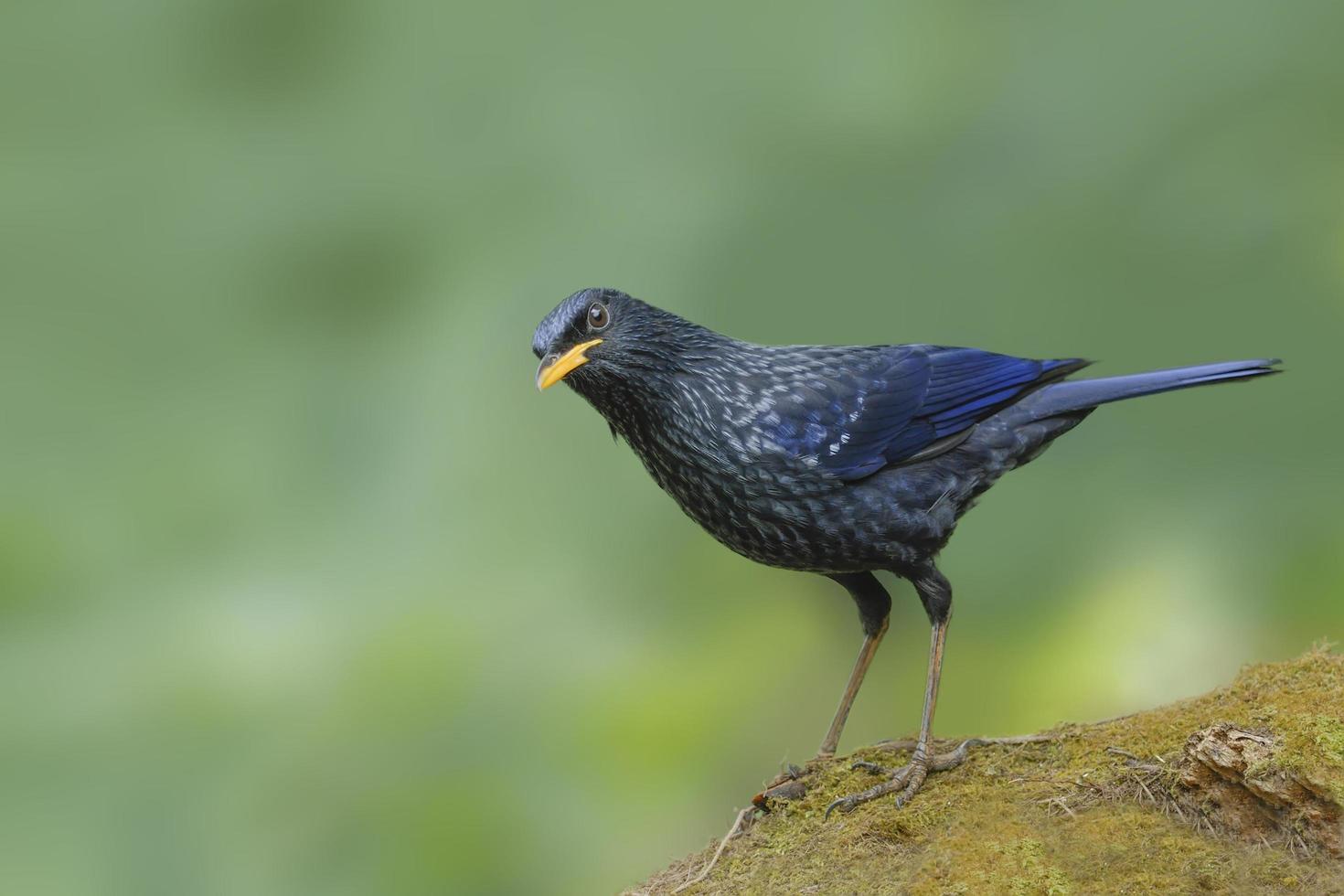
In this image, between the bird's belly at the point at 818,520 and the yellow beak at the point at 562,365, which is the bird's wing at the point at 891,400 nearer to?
the bird's belly at the point at 818,520

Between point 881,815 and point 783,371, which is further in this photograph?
point 783,371

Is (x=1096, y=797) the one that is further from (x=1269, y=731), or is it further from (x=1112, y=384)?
(x=1112, y=384)

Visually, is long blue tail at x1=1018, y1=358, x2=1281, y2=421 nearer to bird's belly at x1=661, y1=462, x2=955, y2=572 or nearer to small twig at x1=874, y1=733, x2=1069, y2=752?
bird's belly at x1=661, y1=462, x2=955, y2=572

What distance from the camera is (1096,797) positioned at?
4062 millimetres

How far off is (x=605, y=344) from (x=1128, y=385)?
6.70 ft

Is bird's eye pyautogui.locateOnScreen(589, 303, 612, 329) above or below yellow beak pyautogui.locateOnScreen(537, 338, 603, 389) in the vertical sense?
above

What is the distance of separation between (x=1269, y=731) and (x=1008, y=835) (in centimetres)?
86

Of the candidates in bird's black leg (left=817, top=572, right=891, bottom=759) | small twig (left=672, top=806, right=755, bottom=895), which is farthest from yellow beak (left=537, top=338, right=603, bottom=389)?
small twig (left=672, top=806, right=755, bottom=895)

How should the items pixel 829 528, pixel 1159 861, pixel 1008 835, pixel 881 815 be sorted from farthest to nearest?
pixel 829 528, pixel 881 815, pixel 1008 835, pixel 1159 861

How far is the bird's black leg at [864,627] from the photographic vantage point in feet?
16.7

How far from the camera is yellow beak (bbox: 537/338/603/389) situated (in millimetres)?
4355

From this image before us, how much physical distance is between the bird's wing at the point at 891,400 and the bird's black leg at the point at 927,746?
0.52 m

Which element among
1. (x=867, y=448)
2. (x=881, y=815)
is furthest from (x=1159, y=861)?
(x=867, y=448)

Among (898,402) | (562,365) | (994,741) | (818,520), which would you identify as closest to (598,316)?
(562,365)
